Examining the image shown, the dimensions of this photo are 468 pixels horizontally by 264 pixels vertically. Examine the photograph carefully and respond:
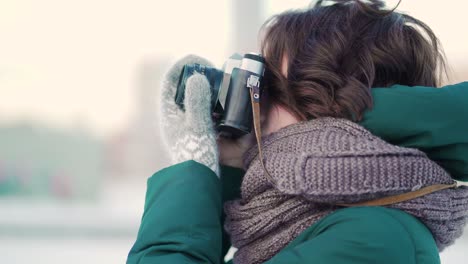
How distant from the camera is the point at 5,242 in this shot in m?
1.56

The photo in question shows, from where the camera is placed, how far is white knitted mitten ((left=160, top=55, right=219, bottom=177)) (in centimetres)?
70

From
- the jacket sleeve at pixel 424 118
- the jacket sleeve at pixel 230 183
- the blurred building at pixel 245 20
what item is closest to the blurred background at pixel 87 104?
the blurred building at pixel 245 20

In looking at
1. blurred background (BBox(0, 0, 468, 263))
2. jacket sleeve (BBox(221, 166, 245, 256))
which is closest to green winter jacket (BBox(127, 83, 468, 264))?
jacket sleeve (BBox(221, 166, 245, 256))

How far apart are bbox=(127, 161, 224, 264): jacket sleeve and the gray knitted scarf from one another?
49 millimetres

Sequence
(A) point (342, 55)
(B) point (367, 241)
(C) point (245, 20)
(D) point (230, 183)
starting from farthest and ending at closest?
(C) point (245, 20) < (D) point (230, 183) < (A) point (342, 55) < (B) point (367, 241)

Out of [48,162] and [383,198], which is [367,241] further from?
[48,162]

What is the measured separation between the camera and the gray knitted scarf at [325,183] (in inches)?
22.5

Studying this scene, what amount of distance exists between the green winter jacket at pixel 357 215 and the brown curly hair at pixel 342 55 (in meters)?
0.04

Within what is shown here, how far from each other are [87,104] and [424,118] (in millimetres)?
1189

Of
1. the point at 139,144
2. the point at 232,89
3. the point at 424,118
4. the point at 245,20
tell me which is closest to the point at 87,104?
the point at 139,144

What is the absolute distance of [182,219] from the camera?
63 cm

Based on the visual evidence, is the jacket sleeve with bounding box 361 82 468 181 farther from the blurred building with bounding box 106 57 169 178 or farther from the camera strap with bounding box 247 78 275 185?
the blurred building with bounding box 106 57 169 178

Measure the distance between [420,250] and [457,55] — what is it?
37.9 inches

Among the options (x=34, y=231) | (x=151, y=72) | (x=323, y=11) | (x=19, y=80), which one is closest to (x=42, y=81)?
(x=19, y=80)
